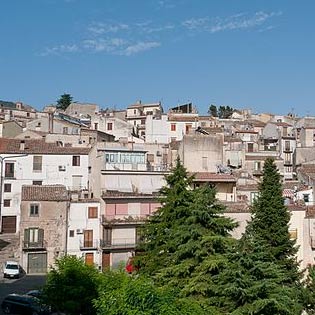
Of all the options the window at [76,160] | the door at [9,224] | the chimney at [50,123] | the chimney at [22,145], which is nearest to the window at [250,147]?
the chimney at [50,123]

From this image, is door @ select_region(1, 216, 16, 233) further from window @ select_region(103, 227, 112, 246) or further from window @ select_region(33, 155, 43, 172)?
window @ select_region(103, 227, 112, 246)

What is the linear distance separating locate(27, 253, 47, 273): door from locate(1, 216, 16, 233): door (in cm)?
776

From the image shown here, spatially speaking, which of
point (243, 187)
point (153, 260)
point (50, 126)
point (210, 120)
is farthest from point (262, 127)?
point (153, 260)

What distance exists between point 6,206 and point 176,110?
46.0 m

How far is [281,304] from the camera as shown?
20.9m

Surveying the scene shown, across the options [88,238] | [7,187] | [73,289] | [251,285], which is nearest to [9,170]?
[7,187]

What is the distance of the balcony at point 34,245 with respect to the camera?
45.3m

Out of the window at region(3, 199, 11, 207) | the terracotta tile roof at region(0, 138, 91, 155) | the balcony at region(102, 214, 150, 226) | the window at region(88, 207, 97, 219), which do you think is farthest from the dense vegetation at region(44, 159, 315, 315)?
the terracotta tile roof at region(0, 138, 91, 155)

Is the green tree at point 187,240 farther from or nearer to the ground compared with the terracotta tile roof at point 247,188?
nearer to the ground

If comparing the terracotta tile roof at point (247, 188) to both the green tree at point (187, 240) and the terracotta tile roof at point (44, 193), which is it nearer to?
the terracotta tile roof at point (44, 193)

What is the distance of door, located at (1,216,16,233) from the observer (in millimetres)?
52406

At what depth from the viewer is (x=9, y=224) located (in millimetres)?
52781

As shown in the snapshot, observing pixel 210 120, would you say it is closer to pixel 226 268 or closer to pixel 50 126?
pixel 50 126

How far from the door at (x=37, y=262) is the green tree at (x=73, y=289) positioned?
20.4 metres
